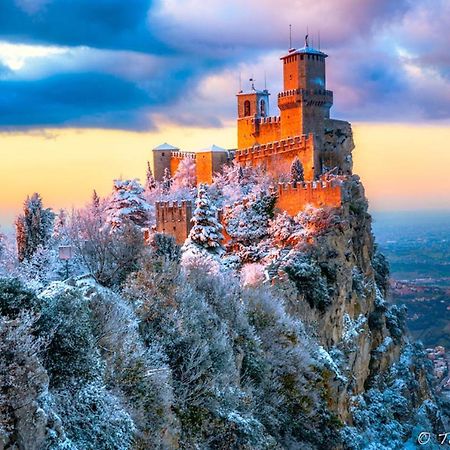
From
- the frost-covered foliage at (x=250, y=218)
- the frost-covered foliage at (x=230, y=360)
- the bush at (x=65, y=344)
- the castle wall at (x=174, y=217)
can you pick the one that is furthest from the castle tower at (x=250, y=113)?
the bush at (x=65, y=344)

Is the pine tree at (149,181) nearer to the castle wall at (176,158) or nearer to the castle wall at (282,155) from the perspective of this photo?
the castle wall at (176,158)

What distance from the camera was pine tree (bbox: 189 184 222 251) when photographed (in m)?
40.2

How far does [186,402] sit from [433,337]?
3277 inches

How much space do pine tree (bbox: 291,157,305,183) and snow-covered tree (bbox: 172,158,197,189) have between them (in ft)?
31.6

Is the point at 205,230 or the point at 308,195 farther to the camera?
the point at 308,195

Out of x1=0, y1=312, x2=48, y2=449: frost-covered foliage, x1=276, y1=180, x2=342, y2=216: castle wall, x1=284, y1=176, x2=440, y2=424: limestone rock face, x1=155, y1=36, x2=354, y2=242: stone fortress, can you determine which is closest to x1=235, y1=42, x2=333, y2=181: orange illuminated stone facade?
x1=155, y1=36, x2=354, y2=242: stone fortress

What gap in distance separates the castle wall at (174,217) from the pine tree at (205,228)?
2830 millimetres

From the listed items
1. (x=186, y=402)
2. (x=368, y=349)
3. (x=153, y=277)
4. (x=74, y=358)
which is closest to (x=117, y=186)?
(x=368, y=349)

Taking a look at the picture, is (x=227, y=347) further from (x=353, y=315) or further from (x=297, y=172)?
(x=297, y=172)

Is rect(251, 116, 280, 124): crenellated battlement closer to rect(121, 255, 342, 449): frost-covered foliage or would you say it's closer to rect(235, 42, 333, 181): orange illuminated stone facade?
rect(235, 42, 333, 181): orange illuminated stone facade

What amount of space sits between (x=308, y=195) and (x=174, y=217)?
7.92 m

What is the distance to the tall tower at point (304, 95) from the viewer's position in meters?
56.3

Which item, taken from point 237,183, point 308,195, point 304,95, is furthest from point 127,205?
point 304,95

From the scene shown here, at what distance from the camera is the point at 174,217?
44844 millimetres
